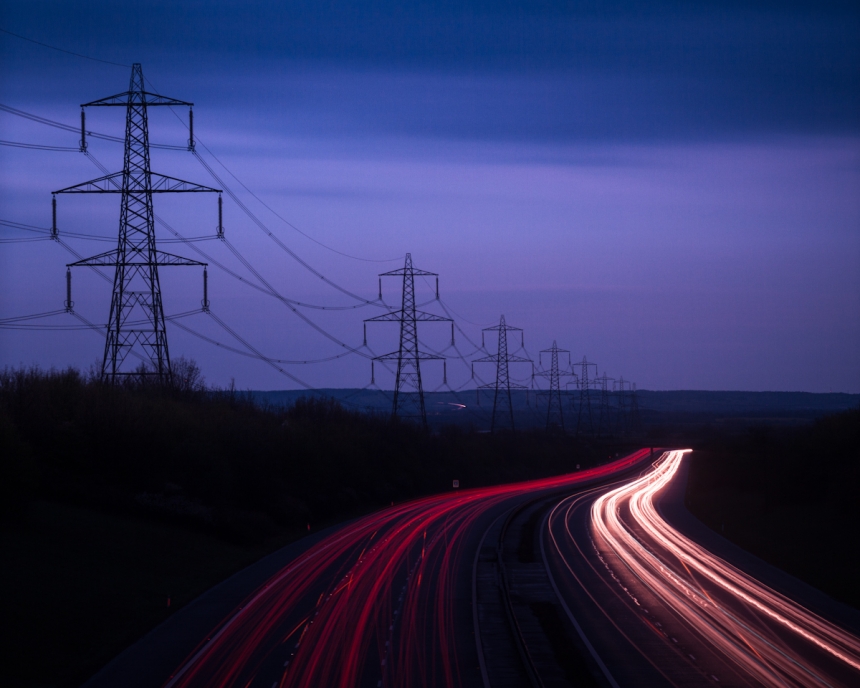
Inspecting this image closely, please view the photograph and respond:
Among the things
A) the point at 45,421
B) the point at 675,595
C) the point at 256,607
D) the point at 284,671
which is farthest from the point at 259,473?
the point at 284,671

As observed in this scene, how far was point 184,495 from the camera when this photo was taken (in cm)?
3981

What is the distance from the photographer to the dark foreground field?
21.6 metres

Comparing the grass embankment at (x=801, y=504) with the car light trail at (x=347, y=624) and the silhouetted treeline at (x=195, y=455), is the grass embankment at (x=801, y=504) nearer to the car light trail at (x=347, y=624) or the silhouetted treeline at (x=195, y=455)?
the car light trail at (x=347, y=624)

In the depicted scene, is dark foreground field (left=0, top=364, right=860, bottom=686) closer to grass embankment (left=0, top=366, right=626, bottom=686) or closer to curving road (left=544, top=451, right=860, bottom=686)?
grass embankment (left=0, top=366, right=626, bottom=686)

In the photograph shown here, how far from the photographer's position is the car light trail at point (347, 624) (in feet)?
55.9

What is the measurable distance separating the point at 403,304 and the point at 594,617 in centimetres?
3933

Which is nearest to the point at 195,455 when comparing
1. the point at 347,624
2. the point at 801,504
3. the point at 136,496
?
the point at 136,496

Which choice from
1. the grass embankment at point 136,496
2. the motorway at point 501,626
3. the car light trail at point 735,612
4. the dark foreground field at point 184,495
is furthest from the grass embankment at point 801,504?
the grass embankment at point 136,496

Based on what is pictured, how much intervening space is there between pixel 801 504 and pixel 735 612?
108 ft

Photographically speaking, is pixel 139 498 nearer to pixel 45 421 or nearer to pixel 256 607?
pixel 45 421

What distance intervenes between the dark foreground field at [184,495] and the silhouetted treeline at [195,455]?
10 cm

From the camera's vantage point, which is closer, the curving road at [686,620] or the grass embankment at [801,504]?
the curving road at [686,620]

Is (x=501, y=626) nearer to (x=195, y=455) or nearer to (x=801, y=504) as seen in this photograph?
(x=195, y=455)

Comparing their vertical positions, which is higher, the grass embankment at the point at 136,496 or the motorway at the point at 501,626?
the grass embankment at the point at 136,496
